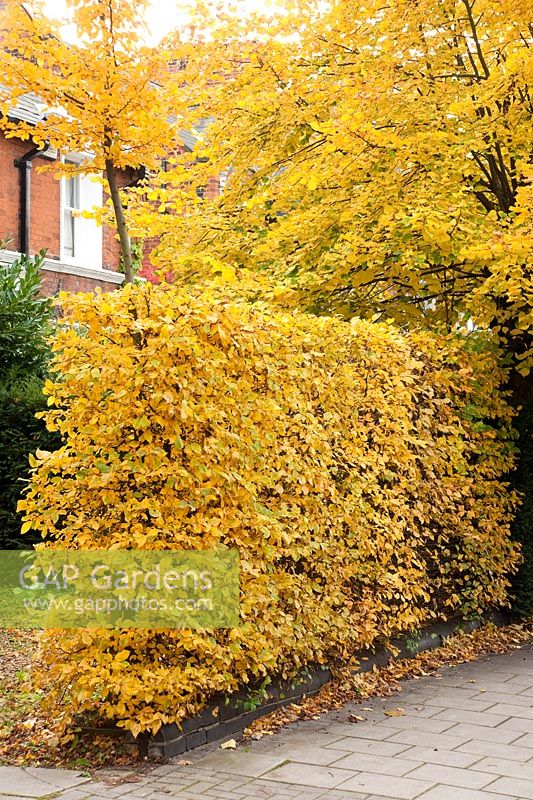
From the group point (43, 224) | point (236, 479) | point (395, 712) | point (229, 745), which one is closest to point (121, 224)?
point (236, 479)

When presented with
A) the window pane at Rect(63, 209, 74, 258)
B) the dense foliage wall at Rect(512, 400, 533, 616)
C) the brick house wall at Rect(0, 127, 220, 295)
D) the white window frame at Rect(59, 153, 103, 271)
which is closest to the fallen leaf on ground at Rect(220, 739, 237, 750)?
the dense foliage wall at Rect(512, 400, 533, 616)

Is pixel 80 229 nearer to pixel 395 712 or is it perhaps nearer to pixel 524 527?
pixel 524 527

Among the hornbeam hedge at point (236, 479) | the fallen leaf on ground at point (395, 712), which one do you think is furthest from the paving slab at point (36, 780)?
the fallen leaf on ground at point (395, 712)

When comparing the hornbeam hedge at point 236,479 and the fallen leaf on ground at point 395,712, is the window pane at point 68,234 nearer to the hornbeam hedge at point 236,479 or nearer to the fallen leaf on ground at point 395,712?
the hornbeam hedge at point 236,479

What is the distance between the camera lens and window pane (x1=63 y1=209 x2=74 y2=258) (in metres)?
19.5

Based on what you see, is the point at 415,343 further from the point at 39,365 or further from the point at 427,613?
the point at 39,365

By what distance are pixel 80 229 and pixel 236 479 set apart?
14851 millimetres

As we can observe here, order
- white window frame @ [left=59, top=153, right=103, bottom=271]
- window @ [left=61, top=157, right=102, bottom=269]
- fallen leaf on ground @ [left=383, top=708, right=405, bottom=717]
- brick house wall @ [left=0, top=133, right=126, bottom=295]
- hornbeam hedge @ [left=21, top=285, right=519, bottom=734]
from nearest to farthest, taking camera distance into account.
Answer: hornbeam hedge @ [left=21, top=285, right=519, bottom=734]
fallen leaf on ground @ [left=383, top=708, right=405, bottom=717]
brick house wall @ [left=0, top=133, right=126, bottom=295]
white window frame @ [left=59, top=153, right=103, bottom=271]
window @ [left=61, top=157, right=102, bottom=269]

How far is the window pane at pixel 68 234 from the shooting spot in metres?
19.5

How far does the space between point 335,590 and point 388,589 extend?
0.90 m

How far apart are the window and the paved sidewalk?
46.8 ft

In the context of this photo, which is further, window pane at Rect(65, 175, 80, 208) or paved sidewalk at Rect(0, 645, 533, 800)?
window pane at Rect(65, 175, 80, 208)

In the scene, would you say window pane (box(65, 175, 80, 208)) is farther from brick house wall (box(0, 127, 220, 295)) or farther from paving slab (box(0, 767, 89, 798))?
paving slab (box(0, 767, 89, 798))

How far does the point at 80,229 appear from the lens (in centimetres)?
1981
